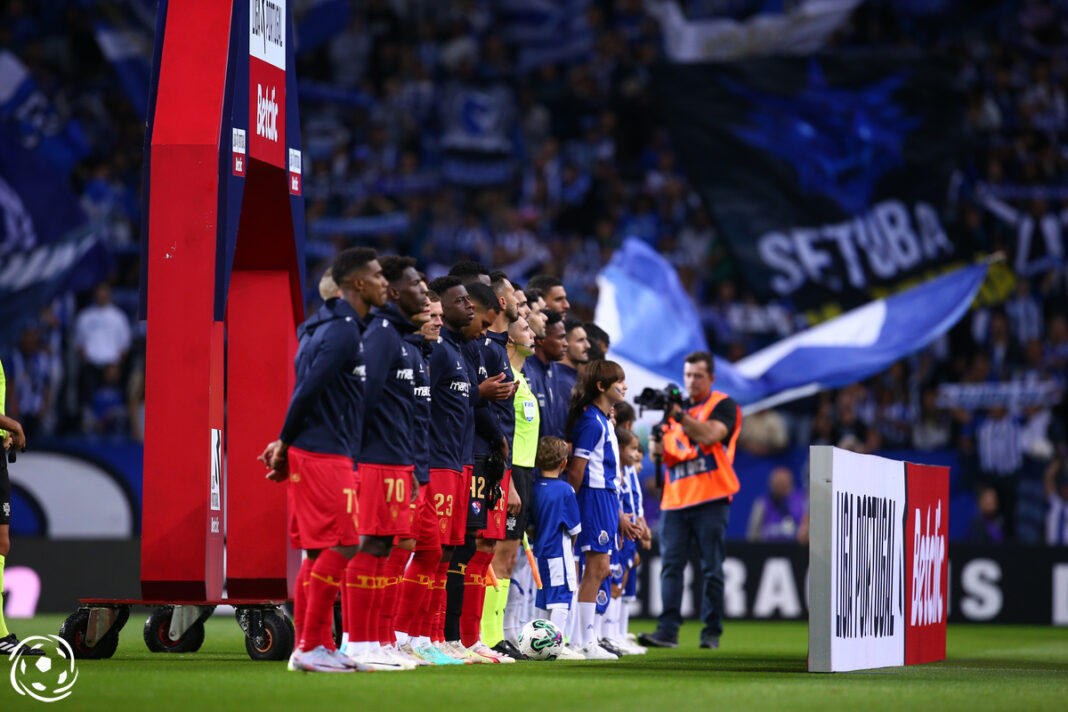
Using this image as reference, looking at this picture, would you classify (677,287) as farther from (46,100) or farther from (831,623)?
(46,100)

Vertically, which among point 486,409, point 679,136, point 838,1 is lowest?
point 486,409

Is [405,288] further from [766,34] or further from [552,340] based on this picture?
[766,34]

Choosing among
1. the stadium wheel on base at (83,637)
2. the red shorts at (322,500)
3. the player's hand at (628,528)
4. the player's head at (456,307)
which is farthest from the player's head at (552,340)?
the stadium wheel on base at (83,637)

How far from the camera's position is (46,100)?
909 inches

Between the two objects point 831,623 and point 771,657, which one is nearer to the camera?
point 831,623

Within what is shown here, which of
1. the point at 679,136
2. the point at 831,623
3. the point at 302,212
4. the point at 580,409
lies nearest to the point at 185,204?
the point at 302,212

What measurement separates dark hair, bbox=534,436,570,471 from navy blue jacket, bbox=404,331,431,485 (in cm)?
208

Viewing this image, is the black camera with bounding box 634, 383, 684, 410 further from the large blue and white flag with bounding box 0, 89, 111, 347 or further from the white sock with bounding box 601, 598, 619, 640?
the large blue and white flag with bounding box 0, 89, 111, 347

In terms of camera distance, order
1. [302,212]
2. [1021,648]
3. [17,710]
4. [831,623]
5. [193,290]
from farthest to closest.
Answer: [1021,648], [302,212], [193,290], [831,623], [17,710]

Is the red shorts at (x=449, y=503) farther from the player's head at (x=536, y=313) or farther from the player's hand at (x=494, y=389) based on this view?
the player's head at (x=536, y=313)

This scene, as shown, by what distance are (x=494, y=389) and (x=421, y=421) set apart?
1.06 meters

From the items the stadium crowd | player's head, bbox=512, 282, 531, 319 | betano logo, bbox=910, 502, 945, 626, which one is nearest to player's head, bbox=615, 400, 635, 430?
player's head, bbox=512, 282, 531, 319

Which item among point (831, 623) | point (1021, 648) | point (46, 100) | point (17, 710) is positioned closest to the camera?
point (17, 710)

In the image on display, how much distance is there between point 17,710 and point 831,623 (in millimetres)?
4843
